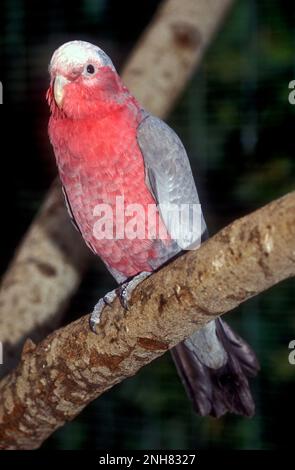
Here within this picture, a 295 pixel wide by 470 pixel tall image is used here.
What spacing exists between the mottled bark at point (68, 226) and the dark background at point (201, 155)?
153mm

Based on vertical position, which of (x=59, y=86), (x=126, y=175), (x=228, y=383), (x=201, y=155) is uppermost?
(x=201, y=155)

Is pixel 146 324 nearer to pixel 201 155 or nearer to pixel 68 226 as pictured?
pixel 68 226

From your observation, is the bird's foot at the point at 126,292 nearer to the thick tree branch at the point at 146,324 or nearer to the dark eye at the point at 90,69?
the thick tree branch at the point at 146,324

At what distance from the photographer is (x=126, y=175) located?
114cm

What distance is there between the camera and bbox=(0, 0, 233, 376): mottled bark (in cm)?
146

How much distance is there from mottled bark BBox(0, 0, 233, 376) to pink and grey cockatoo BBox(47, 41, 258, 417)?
301mm

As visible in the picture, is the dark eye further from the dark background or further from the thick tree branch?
the dark background

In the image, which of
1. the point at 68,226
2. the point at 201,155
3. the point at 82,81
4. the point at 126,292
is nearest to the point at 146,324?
the point at 126,292

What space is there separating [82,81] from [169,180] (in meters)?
0.20

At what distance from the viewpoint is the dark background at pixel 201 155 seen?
5.88 feet

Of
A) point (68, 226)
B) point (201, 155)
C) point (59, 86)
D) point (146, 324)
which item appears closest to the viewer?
point (146, 324)

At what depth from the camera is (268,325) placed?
1782 mm

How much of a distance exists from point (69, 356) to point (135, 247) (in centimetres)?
21

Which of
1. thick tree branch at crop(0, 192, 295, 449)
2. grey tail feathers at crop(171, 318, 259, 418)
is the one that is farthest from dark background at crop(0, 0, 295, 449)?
thick tree branch at crop(0, 192, 295, 449)
